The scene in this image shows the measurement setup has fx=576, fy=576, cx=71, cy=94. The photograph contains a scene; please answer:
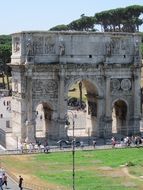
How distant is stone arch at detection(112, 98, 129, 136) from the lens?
6681 cm

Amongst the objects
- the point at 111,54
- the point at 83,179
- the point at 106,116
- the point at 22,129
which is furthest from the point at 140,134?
the point at 83,179

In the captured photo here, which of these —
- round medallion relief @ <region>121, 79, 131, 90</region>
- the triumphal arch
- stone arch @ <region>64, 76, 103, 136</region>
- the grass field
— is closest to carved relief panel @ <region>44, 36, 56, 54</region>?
the triumphal arch

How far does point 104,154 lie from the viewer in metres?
56.5

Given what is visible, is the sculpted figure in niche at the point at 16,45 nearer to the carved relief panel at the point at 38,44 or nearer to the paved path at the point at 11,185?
the carved relief panel at the point at 38,44

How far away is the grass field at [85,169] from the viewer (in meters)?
44.0

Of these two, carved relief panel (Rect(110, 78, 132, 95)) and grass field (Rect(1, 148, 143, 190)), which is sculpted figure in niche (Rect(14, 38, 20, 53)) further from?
grass field (Rect(1, 148, 143, 190))

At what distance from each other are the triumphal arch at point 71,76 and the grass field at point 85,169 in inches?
285

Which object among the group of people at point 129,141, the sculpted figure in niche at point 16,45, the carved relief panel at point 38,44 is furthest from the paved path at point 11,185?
the sculpted figure in niche at point 16,45

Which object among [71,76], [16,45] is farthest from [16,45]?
[71,76]

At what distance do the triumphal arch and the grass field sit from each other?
724cm

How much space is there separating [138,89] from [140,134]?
17.2 ft

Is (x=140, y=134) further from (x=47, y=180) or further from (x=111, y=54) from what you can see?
(x=47, y=180)

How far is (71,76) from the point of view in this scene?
6341 cm

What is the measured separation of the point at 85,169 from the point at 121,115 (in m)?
19.2
